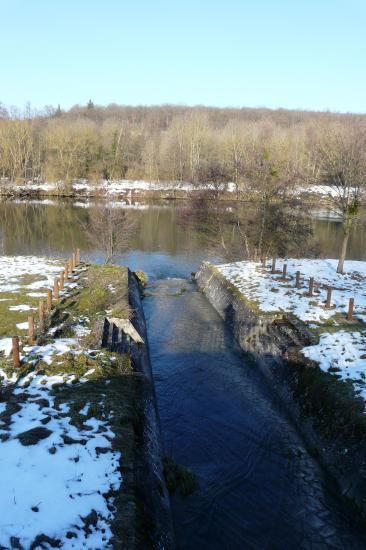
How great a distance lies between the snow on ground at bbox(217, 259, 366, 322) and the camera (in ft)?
58.5

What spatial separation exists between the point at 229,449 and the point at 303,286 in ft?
39.4

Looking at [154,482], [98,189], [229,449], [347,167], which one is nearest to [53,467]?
[154,482]

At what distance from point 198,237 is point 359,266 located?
71.3ft

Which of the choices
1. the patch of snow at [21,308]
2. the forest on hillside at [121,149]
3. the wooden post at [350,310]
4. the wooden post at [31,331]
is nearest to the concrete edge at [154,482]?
the wooden post at [31,331]

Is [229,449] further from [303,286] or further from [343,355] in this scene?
[303,286]

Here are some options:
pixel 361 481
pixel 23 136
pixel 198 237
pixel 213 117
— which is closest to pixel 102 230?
pixel 198 237

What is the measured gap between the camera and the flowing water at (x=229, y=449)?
880cm

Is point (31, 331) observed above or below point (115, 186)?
below

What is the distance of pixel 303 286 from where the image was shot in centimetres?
2155

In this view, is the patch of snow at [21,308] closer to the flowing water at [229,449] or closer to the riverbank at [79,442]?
the riverbank at [79,442]

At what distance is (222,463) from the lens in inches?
427

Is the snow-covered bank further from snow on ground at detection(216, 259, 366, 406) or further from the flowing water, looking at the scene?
the flowing water

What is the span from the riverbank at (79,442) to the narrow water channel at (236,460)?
39.3 inches

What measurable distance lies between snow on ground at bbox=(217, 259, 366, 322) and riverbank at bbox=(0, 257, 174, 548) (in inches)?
276
